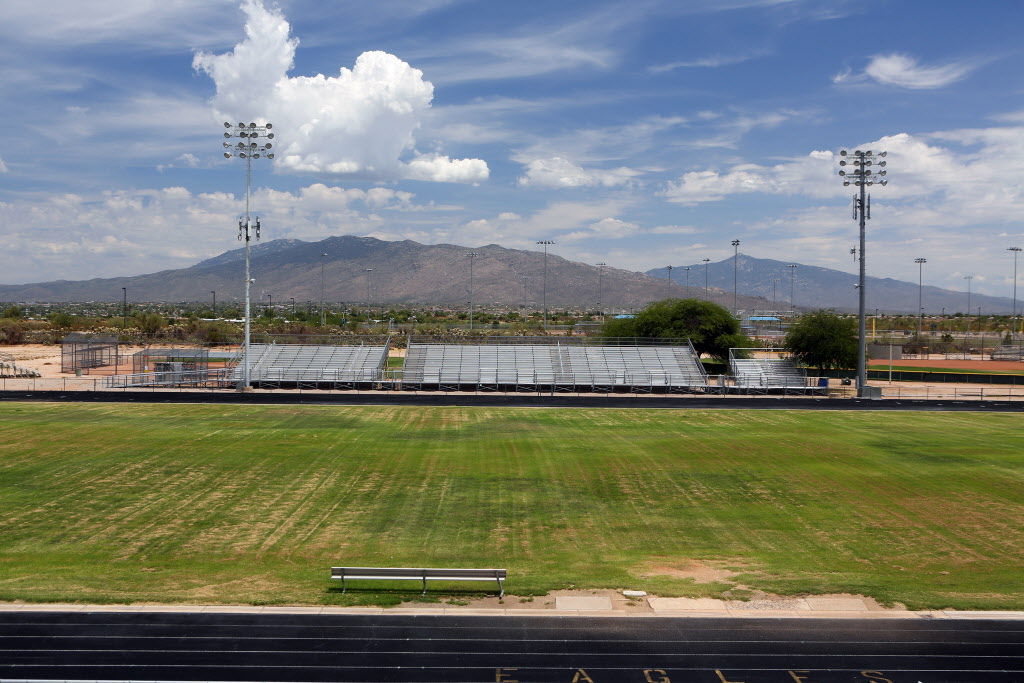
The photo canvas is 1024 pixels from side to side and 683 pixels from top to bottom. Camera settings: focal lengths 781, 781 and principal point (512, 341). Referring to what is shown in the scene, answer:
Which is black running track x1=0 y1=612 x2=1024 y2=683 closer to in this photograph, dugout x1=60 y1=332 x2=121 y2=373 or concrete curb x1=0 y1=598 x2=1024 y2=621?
concrete curb x1=0 y1=598 x2=1024 y2=621

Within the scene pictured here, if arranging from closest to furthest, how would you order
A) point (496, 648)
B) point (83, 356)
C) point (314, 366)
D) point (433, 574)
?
1. point (496, 648)
2. point (433, 574)
3. point (314, 366)
4. point (83, 356)

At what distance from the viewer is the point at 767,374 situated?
201 ft

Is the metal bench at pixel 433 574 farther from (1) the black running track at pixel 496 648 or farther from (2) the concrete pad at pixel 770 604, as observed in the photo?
(2) the concrete pad at pixel 770 604

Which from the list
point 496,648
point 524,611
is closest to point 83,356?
point 524,611

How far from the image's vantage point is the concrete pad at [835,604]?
16883 mm

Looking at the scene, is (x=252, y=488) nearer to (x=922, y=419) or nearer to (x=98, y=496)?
(x=98, y=496)

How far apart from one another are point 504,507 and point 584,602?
7719 mm

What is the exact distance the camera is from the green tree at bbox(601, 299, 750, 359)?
73206 mm

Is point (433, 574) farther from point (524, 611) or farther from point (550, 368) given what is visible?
point (550, 368)

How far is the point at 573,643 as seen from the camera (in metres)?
15.0

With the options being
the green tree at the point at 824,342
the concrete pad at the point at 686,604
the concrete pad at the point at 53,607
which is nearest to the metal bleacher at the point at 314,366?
the green tree at the point at 824,342

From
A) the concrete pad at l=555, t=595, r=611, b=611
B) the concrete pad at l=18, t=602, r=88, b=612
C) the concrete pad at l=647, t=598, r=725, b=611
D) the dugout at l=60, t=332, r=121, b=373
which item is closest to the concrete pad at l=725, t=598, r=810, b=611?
the concrete pad at l=647, t=598, r=725, b=611

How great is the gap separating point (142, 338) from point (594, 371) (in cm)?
7322

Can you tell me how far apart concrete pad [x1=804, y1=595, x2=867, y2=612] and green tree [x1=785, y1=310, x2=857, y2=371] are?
177ft
